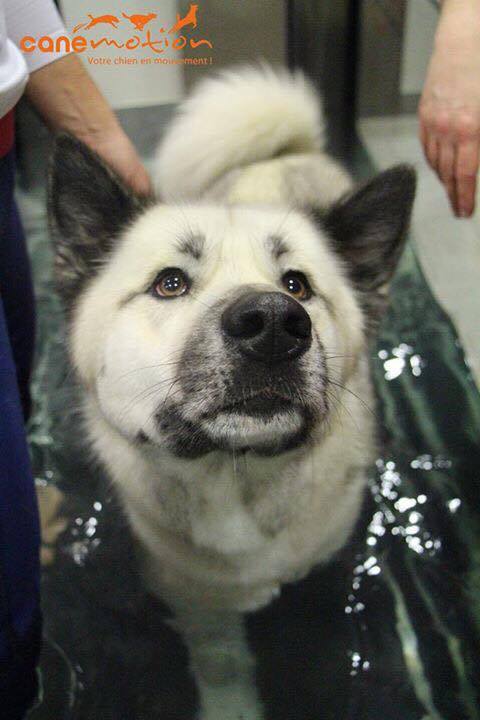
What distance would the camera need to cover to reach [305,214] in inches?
63.0

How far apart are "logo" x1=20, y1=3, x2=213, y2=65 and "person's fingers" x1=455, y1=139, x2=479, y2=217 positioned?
2.64ft

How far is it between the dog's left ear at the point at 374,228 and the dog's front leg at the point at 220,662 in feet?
2.91

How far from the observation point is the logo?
162cm

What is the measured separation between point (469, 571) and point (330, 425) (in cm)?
76

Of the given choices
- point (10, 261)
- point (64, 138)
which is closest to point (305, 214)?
point (64, 138)

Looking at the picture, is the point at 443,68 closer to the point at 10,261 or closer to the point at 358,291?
the point at 358,291

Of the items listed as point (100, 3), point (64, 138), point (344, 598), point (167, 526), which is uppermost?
point (100, 3)

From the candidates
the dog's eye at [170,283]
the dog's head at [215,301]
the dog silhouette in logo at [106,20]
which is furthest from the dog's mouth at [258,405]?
the dog silhouette in logo at [106,20]

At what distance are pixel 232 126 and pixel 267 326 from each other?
144cm

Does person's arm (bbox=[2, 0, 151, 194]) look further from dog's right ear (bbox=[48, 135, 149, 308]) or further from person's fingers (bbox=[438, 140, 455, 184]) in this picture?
person's fingers (bbox=[438, 140, 455, 184])

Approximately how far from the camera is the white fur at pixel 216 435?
1.26 m

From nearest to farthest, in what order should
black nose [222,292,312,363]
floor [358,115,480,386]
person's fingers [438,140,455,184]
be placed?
black nose [222,292,312,363]
person's fingers [438,140,455,184]
floor [358,115,480,386]

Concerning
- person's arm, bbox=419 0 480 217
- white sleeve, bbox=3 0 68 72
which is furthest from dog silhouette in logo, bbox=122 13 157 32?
person's arm, bbox=419 0 480 217

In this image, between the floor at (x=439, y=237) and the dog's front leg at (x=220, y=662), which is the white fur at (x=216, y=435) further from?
the floor at (x=439, y=237)
